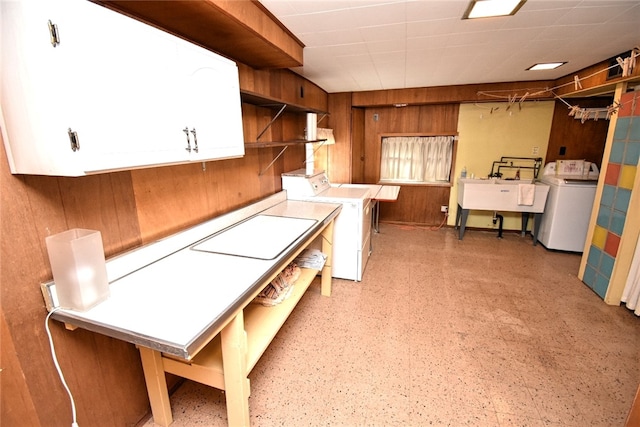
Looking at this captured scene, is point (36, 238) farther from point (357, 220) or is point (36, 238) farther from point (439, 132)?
point (439, 132)

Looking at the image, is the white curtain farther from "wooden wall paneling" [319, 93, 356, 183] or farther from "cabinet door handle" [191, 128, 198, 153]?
"cabinet door handle" [191, 128, 198, 153]

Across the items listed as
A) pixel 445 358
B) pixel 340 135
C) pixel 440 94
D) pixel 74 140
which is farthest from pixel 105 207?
pixel 440 94

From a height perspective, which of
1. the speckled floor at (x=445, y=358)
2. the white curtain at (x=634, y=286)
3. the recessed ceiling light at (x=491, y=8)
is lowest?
the speckled floor at (x=445, y=358)

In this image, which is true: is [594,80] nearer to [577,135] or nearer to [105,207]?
[577,135]

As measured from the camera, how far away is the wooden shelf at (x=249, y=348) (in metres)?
1.35

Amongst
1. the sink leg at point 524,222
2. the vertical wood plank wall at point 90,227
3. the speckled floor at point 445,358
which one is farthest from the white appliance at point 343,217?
the sink leg at point 524,222

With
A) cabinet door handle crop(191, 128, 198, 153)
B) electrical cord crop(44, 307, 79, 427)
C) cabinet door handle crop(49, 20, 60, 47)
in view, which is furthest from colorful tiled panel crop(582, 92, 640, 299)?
electrical cord crop(44, 307, 79, 427)

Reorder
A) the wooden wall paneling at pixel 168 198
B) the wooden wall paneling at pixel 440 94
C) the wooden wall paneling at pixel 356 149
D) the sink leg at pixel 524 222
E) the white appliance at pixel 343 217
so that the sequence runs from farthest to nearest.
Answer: the wooden wall paneling at pixel 356 149
the sink leg at pixel 524 222
the wooden wall paneling at pixel 440 94
the white appliance at pixel 343 217
the wooden wall paneling at pixel 168 198

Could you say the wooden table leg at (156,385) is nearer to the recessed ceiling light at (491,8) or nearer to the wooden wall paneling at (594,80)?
the recessed ceiling light at (491,8)

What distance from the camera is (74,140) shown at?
0.88m

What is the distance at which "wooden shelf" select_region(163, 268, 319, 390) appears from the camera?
135cm

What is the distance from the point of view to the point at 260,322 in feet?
5.65

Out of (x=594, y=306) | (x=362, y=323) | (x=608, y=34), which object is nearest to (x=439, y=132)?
(x=608, y=34)

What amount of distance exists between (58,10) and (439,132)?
4.72 metres
